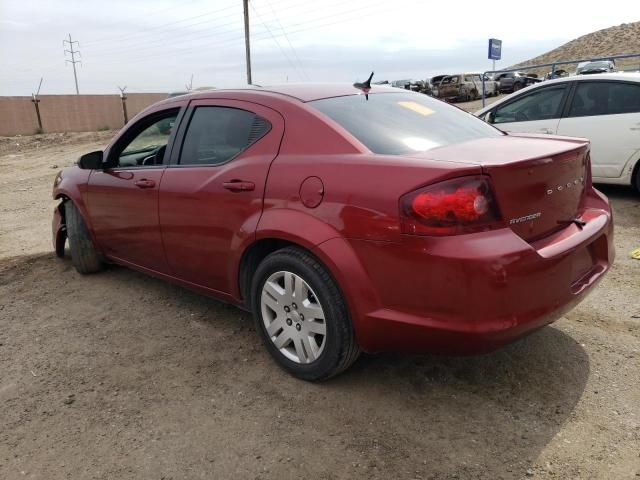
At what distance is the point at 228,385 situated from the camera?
3031 mm

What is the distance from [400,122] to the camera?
310cm

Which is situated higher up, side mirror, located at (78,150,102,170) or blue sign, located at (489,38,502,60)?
blue sign, located at (489,38,502,60)

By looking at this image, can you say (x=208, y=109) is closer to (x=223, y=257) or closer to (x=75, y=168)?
(x=223, y=257)

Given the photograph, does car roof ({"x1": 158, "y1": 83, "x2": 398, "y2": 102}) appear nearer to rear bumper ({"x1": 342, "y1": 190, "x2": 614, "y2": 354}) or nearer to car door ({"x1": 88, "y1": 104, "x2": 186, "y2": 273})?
car door ({"x1": 88, "y1": 104, "x2": 186, "y2": 273})

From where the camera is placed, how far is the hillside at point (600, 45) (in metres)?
53.0

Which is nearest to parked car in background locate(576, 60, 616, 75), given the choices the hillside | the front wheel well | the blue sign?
the blue sign

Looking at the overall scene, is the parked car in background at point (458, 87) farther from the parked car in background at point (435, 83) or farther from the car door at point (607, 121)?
the car door at point (607, 121)

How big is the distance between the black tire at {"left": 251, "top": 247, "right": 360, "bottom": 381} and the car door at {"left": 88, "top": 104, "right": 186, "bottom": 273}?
1.19 m

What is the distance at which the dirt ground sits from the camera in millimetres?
2385

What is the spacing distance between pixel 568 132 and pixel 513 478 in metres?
5.65

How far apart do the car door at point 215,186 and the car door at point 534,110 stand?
16.3 feet

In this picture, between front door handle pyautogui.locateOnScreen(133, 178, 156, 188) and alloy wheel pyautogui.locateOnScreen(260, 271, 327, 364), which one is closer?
alloy wheel pyautogui.locateOnScreen(260, 271, 327, 364)

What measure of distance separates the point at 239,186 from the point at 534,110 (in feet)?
17.7

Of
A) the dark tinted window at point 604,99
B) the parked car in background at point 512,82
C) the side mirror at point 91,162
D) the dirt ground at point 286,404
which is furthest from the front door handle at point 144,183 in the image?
the parked car in background at point 512,82
